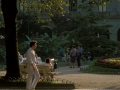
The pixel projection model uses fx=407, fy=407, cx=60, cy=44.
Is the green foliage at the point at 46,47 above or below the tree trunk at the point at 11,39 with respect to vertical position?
below

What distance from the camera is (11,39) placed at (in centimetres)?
1564

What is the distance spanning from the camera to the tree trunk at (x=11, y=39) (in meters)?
15.6

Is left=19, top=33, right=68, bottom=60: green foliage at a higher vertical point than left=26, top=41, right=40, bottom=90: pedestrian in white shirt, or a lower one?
lower

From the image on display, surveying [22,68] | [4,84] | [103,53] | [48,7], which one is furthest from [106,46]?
[4,84]

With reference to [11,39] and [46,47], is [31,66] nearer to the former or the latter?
[11,39]

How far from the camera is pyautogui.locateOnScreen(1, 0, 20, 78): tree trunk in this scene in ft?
51.2

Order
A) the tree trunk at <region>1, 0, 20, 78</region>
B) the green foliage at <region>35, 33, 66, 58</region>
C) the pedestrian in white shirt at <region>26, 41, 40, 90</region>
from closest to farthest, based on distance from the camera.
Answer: the pedestrian in white shirt at <region>26, 41, 40, 90</region>, the tree trunk at <region>1, 0, 20, 78</region>, the green foliage at <region>35, 33, 66, 58</region>

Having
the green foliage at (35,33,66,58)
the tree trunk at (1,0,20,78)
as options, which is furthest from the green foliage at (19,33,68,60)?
the tree trunk at (1,0,20,78)

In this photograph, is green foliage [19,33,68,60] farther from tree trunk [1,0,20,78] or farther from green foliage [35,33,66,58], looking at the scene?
tree trunk [1,0,20,78]

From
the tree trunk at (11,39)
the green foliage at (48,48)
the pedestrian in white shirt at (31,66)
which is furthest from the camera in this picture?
the green foliage at (48,48)

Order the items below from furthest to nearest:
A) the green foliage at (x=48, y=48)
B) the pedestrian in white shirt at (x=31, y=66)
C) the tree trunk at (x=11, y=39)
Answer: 1. the green foliage at (x=48, y=48)
2. the tree trunk at (x=11, y=39)
3. the pedestrian in white shirt at (x=31, y=66)

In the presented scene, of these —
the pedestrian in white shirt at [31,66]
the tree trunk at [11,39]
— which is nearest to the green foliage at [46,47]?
the tree trunk at [11,39]

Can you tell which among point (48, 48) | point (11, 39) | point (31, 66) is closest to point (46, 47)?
point (48, 48)

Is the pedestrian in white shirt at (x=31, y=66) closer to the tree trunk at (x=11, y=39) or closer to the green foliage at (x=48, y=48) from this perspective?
the tree trunk at (x=11, y=39)
